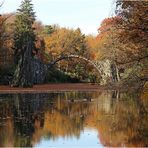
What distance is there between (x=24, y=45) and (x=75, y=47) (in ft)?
70.0

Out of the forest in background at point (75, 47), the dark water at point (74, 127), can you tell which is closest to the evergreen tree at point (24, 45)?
the forest in background at point (75, 47)

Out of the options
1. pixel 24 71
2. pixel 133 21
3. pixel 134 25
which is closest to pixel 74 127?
pixel 134 25

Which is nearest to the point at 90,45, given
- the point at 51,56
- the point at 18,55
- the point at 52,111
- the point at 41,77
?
the point at 51,56

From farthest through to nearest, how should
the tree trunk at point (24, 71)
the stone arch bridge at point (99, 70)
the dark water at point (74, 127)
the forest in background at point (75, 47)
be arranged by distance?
the stone arch bridge at point (99, 70) → the tree trunk at point (24, 71) → the forest in background at point (75, 47) → the dark water at point (74, 127)

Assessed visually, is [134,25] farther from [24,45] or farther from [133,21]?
[24,45]

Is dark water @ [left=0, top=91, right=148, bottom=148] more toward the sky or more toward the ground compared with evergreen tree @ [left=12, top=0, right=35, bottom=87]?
more toward the ground

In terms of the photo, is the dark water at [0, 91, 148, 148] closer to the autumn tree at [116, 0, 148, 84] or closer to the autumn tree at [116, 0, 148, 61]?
the autumn tree at [116, 0, 148, 84]

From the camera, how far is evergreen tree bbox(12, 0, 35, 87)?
55.5m

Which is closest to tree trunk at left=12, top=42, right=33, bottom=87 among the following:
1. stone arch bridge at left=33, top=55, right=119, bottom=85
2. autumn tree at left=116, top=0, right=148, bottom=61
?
stone arch bridge at left=33, top=55, right=119, bottom=85

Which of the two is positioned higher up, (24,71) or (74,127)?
(24,71)

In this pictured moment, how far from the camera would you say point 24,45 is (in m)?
60.2

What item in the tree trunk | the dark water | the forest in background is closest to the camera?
the dark water

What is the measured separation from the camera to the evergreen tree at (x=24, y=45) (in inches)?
2184

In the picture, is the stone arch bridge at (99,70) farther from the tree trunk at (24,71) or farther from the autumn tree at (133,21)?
the autumn tree at (133,21)
